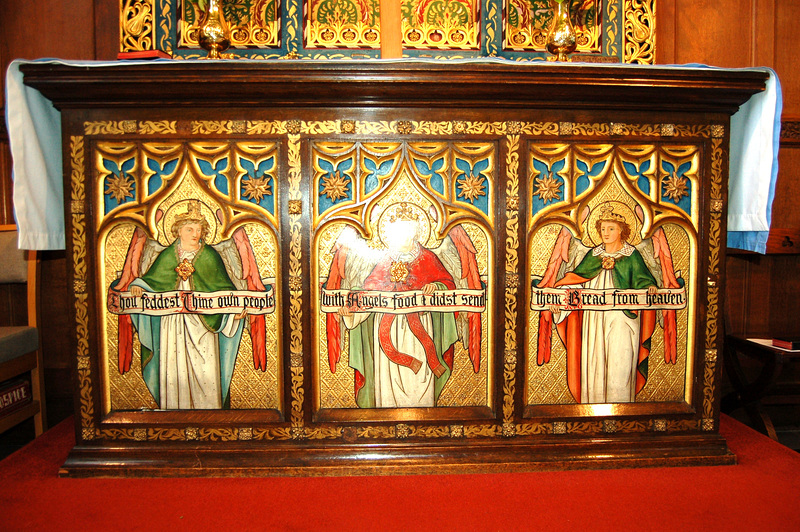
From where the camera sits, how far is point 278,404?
242 cm

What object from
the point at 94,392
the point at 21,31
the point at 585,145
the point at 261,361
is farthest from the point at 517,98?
the point at 21,31

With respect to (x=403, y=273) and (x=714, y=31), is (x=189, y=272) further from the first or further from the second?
(x=714, y=31)

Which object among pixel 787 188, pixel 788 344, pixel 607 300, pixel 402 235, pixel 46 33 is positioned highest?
pixel 46 33

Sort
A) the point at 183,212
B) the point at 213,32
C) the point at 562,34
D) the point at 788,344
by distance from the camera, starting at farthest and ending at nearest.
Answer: the point at 788,344 < the point at 562,34 < the point at 213,32 < the point at 183,212

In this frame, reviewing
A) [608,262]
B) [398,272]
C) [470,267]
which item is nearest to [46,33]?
[398,272]

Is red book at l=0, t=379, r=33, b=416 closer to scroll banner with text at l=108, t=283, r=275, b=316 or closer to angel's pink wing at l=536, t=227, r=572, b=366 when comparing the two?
scroll banner with text at l=108, t=283, r=275, b=316

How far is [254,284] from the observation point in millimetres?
2396

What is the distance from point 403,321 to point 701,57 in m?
3.12

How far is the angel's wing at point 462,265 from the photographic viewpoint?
94.9 inches

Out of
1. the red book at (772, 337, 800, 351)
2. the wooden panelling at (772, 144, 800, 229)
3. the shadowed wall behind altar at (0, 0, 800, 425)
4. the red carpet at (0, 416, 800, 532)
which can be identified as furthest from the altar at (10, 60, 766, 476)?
the wooden panelling at (772, 144, 800, 229)

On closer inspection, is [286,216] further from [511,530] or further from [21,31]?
[21,31]

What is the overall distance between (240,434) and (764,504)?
2.52 metres

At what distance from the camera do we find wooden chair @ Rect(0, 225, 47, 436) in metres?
2.76

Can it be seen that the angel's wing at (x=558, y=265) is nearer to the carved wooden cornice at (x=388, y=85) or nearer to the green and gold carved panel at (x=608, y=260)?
the green and gold carved panel at (x=608, y=260)
